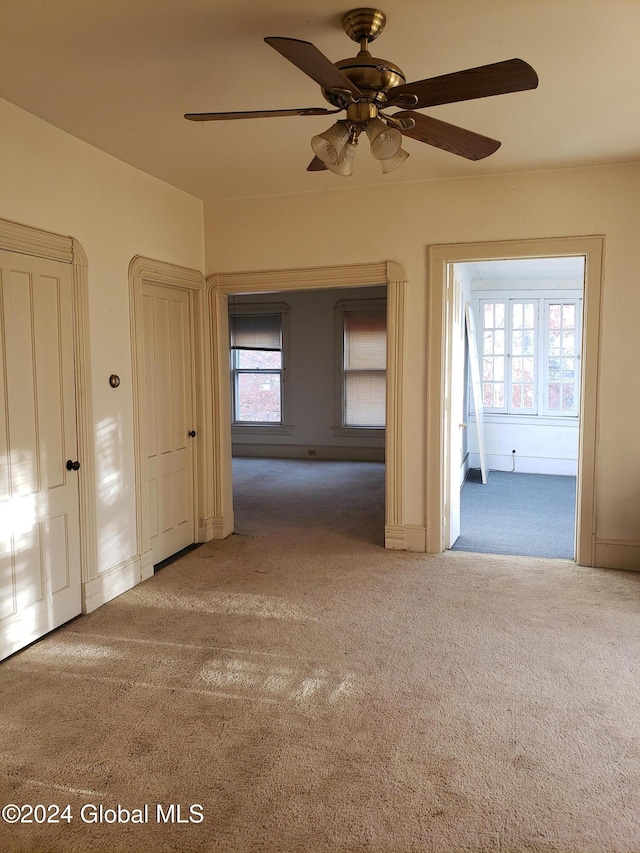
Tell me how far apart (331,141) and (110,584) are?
9.78 ft

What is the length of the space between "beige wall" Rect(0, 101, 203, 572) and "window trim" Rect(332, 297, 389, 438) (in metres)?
4.89

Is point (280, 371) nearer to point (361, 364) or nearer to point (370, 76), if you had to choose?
point (361, 364)

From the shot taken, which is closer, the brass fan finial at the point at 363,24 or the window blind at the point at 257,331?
the brass fan finial at the point at 363,24

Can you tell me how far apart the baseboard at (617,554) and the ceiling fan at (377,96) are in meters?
3.04

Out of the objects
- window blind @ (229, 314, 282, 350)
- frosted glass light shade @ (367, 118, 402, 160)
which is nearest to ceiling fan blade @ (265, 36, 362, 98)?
frosted glass light shade @ (367, 118, 402, 160)

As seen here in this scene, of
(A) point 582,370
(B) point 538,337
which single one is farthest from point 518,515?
(B) point 538,337

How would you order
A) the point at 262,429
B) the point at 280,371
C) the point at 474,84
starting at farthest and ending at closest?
the point at 262,429 < the point at 280,371 < the point at 474,84

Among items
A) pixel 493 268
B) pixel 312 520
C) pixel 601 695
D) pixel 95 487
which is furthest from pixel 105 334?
pixel 493 268

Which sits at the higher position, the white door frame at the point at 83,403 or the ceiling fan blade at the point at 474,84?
the ceiling fan blade at the point at 474,84

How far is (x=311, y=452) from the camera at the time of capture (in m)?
9.59

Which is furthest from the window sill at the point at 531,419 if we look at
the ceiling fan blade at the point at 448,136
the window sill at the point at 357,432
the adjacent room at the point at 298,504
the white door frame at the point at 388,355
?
the ceiling fan blade at the point at 448,136

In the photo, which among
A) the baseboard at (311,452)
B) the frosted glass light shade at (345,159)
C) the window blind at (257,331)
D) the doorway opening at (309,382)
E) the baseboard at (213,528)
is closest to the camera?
the frosted glass light shade at (345,159)

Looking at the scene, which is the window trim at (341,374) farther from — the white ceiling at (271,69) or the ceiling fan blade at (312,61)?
the ceiling fan blade at (312,61)

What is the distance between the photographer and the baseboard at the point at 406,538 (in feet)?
15.8
